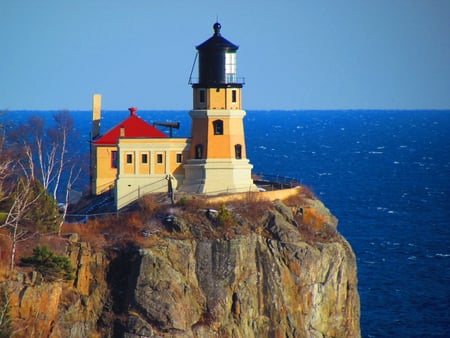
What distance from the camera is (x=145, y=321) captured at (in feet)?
206

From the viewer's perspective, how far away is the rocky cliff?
62.7 metres

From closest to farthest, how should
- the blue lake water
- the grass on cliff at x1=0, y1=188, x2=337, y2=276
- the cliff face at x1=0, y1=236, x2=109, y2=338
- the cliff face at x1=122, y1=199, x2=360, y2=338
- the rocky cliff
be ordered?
the cliff face at x1=0, y1=236, x2=109, y2=338, the rocky cliff, the cliff face at x1=122, y1=199, x2=360, y2=338, the grass on cliff at x1=0, y1=188, x2=337, y2=276, the blue lake water

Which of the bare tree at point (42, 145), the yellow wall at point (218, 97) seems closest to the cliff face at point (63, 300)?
the bare tree at point (42, 145)

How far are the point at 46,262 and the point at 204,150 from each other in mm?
16307

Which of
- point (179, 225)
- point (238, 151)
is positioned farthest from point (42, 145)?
point (179, 225)

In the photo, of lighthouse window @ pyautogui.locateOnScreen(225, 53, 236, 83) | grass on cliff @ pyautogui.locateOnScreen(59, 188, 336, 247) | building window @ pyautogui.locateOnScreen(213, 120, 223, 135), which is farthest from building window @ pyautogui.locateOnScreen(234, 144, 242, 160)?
grass on cliff @ pyautogui.locateOnScreen(59, 188, 336, 247)

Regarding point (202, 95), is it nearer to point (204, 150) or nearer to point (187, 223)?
point (204, 150)

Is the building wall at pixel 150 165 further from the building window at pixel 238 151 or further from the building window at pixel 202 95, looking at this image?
the building window at pixel 238 151

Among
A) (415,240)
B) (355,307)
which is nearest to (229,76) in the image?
(355,307)

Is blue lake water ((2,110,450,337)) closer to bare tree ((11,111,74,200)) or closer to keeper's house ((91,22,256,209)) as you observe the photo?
bare tree ((11,111,74,200))

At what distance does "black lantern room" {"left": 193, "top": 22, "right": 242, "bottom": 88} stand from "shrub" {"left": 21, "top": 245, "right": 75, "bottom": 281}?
17.1m

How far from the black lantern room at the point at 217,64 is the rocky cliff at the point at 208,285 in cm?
879

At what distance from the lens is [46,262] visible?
204 feet

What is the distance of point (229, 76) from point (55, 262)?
1851 centimetres
